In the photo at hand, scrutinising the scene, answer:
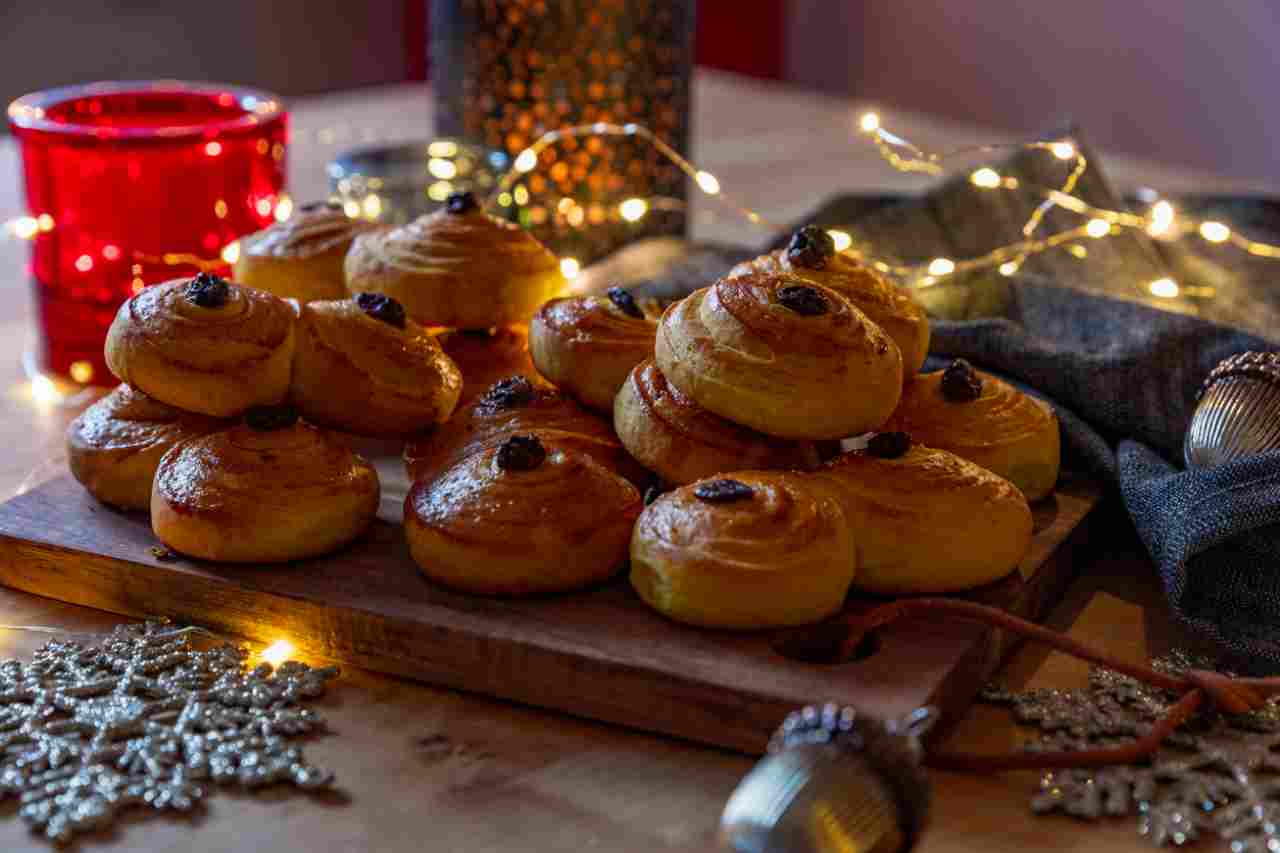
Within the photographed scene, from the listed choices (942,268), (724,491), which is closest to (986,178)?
(942,268)

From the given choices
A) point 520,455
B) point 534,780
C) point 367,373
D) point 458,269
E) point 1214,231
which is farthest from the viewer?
point 1214,231

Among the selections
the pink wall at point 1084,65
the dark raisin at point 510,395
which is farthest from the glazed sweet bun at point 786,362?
the pink wall at point 1084,65

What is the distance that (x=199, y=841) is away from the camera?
656mm

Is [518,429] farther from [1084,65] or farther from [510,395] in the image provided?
[1084,65]

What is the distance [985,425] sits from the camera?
923mm

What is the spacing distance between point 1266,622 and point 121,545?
62 cm

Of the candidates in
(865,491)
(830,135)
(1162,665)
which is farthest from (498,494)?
(830,135)

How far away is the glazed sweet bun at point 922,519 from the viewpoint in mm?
805

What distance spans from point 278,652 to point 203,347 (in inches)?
7.0

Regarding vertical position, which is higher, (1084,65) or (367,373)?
(367,373)

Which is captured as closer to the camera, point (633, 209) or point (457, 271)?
point (457, 271)

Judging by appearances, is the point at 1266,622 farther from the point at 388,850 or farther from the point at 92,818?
the point at 92,818

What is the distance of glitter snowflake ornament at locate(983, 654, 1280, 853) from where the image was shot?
2.24ft

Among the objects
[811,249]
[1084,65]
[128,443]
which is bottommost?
[1084,65]
